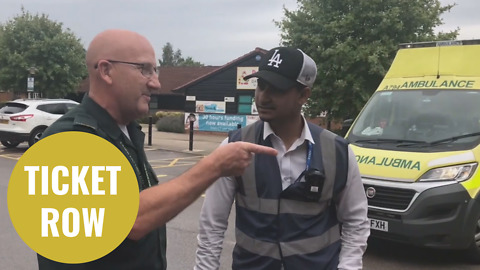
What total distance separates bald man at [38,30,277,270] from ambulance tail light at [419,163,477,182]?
3.68 meters

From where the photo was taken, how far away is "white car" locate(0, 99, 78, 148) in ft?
46.4

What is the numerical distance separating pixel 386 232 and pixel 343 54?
879 cm

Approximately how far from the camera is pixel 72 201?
151 cm

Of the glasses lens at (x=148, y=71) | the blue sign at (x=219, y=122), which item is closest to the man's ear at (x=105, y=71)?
the glasses lens at (x=148, y=71)

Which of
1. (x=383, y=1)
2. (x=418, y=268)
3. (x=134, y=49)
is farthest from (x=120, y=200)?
(x=383, y=1)

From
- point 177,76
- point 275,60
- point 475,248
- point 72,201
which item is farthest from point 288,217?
point 177,76

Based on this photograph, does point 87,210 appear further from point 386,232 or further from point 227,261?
Answer: point 386,232

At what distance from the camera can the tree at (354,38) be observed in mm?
13094

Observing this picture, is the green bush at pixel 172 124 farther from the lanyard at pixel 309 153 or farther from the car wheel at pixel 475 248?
the lanyard at pixel 309 153

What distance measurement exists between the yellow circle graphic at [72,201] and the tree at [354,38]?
39.2 ft

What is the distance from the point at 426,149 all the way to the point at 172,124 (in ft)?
72.1

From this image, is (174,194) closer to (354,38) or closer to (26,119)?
(354,38)

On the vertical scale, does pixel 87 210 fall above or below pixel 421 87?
below

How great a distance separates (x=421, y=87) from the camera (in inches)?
239
